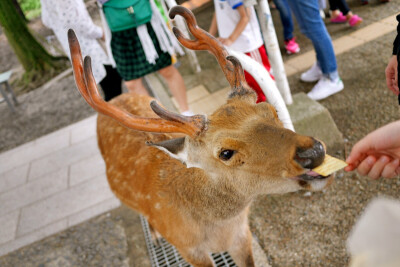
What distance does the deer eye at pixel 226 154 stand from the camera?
1585mm

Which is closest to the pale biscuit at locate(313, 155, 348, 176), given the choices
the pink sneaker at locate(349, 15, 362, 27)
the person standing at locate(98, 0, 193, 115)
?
the person standing at locate(98, 0, 193, 115)

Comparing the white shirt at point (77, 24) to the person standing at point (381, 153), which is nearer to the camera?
the person standing at point (381, 153)

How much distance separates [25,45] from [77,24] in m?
6.55

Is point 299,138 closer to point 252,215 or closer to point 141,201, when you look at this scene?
point 141,201

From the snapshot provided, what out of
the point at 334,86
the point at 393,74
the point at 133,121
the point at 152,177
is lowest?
the point at 334,86

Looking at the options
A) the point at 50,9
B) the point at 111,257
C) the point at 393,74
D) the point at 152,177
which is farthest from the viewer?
the point at 50,9

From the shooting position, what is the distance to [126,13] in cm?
353

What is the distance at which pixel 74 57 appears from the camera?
1.63 m

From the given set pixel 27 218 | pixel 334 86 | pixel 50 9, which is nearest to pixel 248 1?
pixel 334 86

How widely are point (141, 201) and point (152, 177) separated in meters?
0.25

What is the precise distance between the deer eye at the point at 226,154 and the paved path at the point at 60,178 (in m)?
2.57

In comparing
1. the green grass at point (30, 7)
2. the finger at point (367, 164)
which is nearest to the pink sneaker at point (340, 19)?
the finger at point (367, 164)

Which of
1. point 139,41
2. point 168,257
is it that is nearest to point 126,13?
point 139,41

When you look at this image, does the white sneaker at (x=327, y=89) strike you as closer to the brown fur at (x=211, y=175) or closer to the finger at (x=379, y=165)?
the brown fur at (x=211, y=175)
